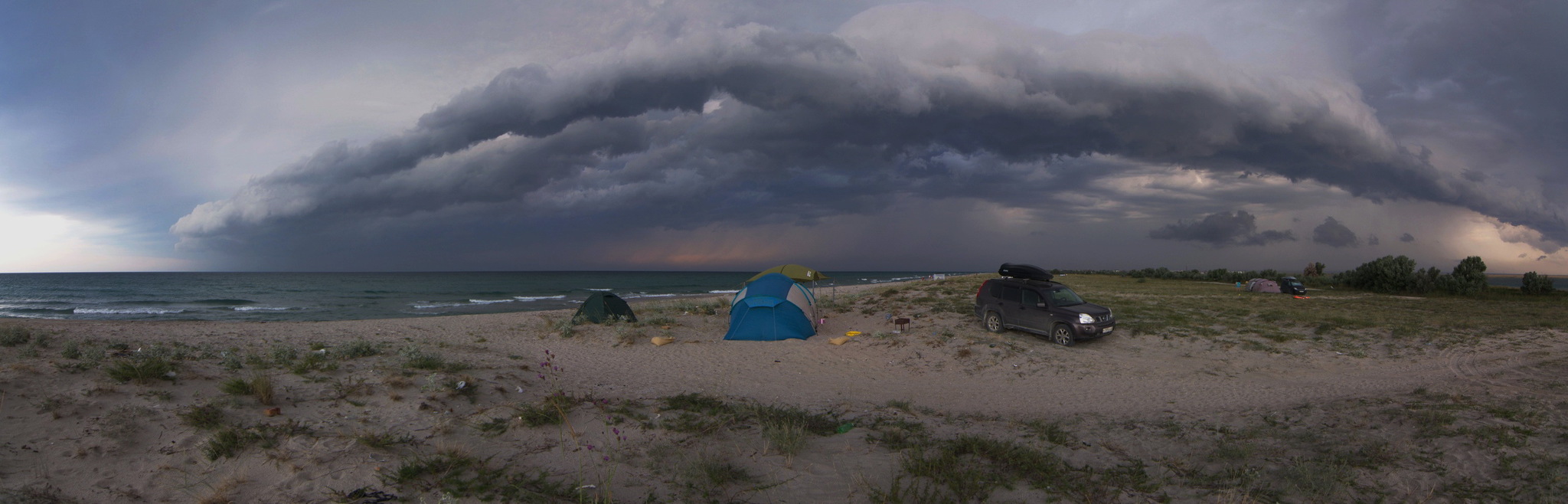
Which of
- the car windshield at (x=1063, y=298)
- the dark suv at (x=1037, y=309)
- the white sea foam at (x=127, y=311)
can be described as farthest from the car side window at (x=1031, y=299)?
the white sea foam at (x=127, y=311)

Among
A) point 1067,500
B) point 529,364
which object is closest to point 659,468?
point 1067,500

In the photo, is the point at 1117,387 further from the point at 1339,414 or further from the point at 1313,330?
the point at 1313,330

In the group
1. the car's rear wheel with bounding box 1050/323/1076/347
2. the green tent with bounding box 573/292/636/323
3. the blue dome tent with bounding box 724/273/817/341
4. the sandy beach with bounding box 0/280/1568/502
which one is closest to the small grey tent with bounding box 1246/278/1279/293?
the sandy beach with bounding box 0/280/1568/502

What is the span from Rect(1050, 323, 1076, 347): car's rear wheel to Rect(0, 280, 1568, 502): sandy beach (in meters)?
2.17

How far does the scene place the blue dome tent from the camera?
16.9m

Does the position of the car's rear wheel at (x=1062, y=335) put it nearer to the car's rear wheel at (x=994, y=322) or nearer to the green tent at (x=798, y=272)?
the car's rear wheel at (x=994, y=322)

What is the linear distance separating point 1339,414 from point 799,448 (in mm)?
7861

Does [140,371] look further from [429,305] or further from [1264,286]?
[1264,286]

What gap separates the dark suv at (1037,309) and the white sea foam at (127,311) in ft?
143

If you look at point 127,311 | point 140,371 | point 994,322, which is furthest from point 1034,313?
point 127,311

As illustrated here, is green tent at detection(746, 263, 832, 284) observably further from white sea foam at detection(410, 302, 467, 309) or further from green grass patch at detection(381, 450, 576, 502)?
white sea foam at detection(410, 302, 467, 309)

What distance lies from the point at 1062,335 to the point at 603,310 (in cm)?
1424

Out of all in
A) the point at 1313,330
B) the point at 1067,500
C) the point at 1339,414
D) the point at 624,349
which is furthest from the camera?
the point at 1313,330

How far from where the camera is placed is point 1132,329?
56.3 feet
